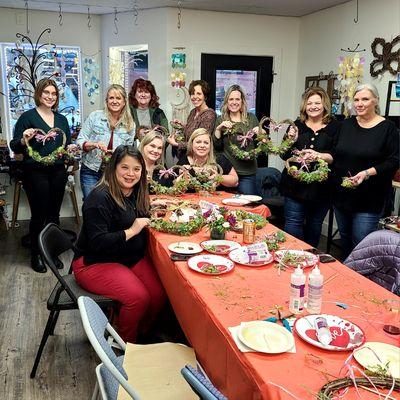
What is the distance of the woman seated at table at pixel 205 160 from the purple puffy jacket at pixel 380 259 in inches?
56.8

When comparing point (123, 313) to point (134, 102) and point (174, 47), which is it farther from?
point (174, 47)

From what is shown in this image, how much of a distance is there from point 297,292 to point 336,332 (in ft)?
0.63

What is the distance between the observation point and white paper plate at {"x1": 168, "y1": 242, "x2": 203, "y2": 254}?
7.16 ft

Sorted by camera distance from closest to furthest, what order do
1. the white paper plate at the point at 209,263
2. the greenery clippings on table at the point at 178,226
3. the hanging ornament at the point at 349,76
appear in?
the white paper plate at the point at 209,263, the greenery clippings on table at the point at 178,226, the hanging ornament at the point at 349,76

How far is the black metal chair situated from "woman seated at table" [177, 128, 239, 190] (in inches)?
45.0

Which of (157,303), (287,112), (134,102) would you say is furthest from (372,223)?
(287,112)

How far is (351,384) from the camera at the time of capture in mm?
1181

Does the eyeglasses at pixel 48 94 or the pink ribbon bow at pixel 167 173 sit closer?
the pink ribbon bow at pixel 167 173

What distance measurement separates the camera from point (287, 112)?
5.74m

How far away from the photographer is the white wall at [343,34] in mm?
4082

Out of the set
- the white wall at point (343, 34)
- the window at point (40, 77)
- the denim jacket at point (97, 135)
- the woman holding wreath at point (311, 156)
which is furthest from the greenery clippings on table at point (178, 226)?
the window at point (40, 77)

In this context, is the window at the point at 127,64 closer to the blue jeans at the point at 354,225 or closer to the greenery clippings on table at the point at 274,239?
the blue jeans at the point at 354,225

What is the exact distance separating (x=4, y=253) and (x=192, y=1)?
3292mm

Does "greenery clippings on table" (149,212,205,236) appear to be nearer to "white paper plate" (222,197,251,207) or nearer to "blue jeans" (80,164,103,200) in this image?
"white paper plate" (222,197,251,207)
